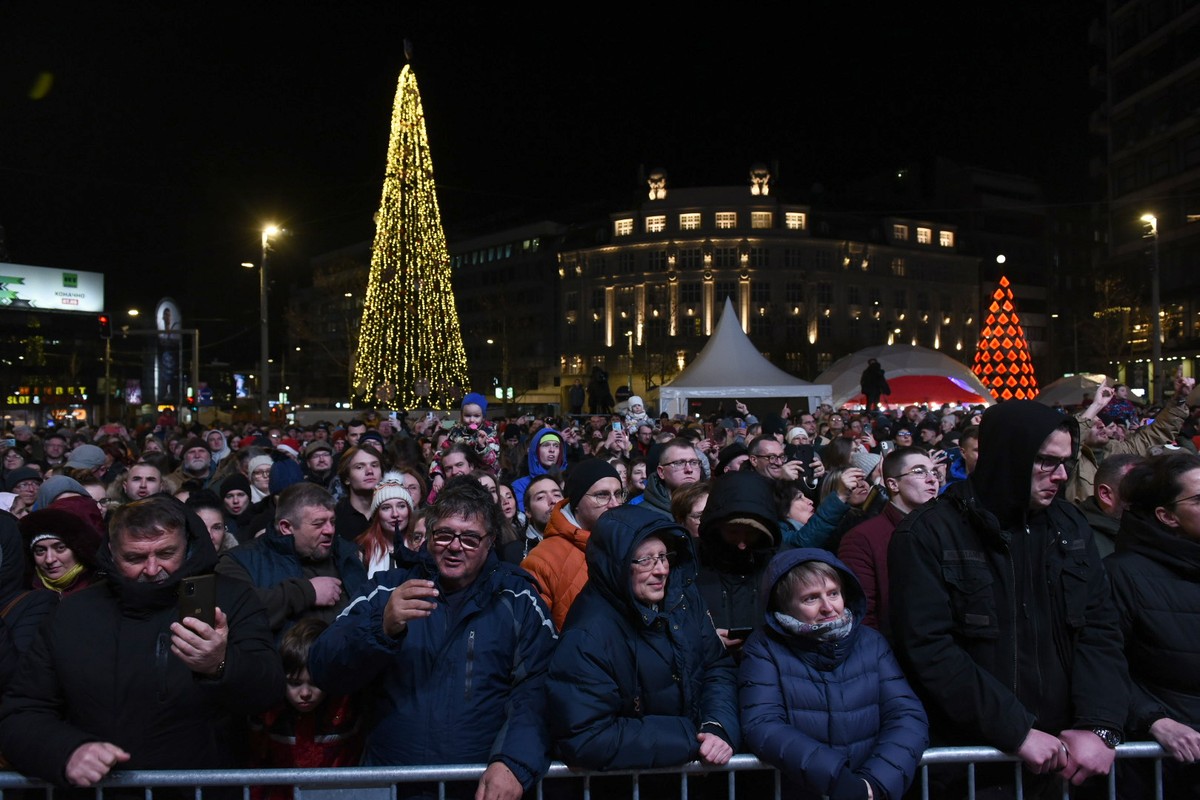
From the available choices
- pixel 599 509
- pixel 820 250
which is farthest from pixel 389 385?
pixel 820 250

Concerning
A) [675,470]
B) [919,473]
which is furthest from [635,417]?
[919,473]

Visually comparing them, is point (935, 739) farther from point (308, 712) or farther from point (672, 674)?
point (308, 712)

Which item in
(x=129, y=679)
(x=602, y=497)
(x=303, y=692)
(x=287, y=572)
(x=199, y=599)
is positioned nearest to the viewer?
(x=199, y=599)

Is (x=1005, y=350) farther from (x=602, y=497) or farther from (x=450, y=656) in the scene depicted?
(x=450, y=656)

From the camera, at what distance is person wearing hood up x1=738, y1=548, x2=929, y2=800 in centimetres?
297

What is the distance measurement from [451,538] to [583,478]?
5.88ft

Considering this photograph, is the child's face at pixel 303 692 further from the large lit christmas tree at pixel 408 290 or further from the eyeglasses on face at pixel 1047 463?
the large lit christmas tree at pixel 408 290

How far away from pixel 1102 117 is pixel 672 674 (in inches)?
2607

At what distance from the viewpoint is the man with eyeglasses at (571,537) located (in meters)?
4.38

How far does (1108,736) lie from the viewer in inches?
122

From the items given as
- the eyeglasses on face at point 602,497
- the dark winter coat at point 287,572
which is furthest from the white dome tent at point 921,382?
the dark winter coat at point 287,572

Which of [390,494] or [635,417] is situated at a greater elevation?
[635,417]

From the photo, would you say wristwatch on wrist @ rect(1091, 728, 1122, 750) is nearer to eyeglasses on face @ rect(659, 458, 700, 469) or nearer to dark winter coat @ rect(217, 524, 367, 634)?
dark winter coat @ rect(217, 524, 367, 634)

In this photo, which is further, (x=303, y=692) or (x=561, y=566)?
(x=561, y=566)
